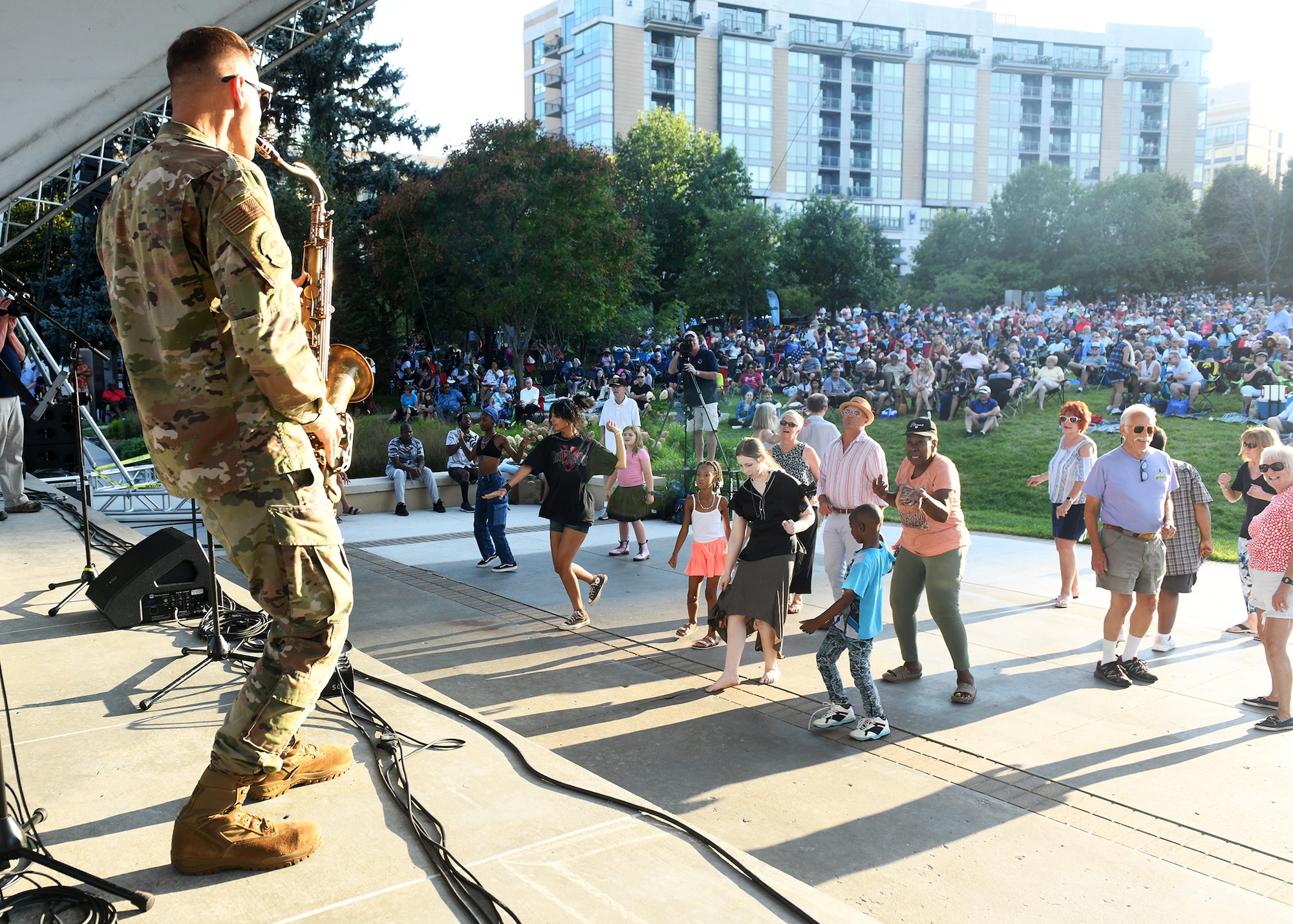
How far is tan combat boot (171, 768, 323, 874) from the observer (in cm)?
256

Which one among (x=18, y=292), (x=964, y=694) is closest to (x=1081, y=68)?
(x=964, y=694)

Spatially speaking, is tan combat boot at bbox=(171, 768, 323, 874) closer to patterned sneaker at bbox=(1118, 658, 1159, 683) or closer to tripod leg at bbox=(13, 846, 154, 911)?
tripod leg at bbox=(13, 846, 154, 911)

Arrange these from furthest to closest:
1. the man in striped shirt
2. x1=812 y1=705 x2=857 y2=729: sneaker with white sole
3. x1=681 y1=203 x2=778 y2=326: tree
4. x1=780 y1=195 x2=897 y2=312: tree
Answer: x1=780 y1=195 x2=897 y2=312: tree, x1=681 y1=203 x2=778 y2=326: tree, the man in striped shirt, x1=812 y1=705 x2=857 y2=729: sneaker with white sole

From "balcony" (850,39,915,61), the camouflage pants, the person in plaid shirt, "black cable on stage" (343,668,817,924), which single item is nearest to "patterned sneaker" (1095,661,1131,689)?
the person in plaid shirt

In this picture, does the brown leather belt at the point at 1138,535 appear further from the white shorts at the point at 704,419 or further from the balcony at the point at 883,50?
the balcony at the point at 883,50

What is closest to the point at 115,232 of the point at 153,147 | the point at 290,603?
the point at 153,147

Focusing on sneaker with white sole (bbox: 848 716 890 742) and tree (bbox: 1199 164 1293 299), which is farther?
tree (bbox: 1199 164 1293 299)

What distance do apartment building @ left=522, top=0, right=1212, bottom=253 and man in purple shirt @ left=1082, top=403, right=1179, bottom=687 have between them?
215 ft

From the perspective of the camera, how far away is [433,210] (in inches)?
1090

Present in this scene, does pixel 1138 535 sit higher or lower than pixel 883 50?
lower

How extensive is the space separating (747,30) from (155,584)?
75.2 meters

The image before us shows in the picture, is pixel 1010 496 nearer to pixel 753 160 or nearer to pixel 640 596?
pixel 640 596

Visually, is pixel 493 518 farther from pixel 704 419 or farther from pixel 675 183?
pixel 675 183

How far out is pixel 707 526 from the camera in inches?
301
